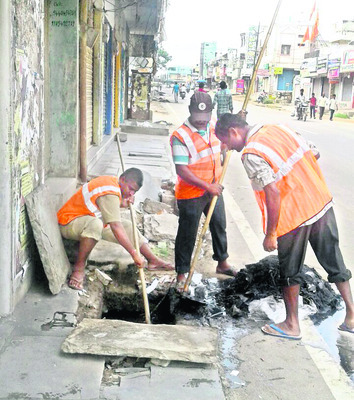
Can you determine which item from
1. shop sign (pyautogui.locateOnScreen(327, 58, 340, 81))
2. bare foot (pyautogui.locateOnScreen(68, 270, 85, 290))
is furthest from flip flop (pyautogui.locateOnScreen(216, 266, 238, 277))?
shop sign (pyautogui.locateOnScreen(327, 58, 340, 81))

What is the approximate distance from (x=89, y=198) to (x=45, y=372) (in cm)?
174

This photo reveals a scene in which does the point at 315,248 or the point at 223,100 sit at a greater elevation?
the point at 223,100

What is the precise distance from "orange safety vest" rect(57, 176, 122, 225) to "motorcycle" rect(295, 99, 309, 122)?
2572cm

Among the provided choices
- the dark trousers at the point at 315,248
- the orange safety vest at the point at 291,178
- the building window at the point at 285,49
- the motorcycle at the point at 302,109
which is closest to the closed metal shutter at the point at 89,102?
the orange safety vest at the point at 291,178

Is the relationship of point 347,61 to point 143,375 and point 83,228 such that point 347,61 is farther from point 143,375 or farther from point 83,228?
point 143,375

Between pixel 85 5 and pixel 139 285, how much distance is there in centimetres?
423

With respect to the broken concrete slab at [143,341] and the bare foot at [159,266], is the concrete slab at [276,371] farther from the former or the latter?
the bare foot at [159,266]

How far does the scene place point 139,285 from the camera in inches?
179

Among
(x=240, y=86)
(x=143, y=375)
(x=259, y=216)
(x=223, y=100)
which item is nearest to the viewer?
(x=143, y=375)

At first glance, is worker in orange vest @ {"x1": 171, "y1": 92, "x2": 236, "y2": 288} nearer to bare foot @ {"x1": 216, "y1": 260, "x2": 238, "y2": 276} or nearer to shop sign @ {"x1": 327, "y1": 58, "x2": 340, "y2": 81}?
bare foot @ {"x1": 216, "y1": 260, "x2": 238, "y2": 276}

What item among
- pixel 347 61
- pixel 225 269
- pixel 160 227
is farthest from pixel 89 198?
pixel 347 61

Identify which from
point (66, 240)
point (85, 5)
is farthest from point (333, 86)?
point (66, 240)

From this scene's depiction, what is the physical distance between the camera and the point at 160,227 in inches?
229

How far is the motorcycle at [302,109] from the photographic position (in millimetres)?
28413
